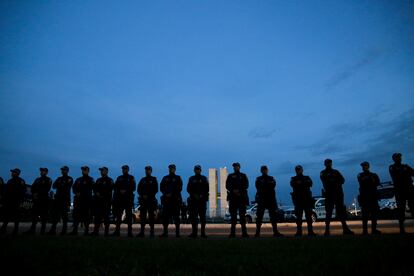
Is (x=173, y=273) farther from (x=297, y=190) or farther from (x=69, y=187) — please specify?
(x=69, y=187)

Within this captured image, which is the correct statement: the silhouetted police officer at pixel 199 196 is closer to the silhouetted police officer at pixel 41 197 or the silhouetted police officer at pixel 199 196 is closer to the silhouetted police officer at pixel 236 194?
the silhouetted police officer at pixel 236 194

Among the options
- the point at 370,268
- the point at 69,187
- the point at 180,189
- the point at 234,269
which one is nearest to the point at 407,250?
the point at 370,268

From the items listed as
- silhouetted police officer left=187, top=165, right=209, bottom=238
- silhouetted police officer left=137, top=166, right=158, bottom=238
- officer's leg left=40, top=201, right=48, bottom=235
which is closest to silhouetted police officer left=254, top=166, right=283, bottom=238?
silhouetted police officer left=187, top=165, right=209, bottom=238

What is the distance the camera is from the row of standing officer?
8.98 meters

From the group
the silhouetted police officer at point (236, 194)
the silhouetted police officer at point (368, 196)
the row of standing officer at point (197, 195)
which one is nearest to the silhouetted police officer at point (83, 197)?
the row of standing officer at point (197, 195)

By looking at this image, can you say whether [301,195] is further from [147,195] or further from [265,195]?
[147,195]

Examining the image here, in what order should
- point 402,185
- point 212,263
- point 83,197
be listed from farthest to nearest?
point 83,197 < point 402,185 < point 212,263

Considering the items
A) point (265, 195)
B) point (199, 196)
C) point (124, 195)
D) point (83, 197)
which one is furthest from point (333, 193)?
point (83, 197)

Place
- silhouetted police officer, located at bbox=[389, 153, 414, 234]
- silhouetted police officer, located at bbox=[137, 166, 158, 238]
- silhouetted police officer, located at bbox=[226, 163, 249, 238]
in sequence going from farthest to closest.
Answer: silhouetted police officer, located at bbox=[137, 166, 158, 238]
silhouetted police officer, located at bbox=[226, 163, 249, 238]
silhouetted police officer, located at bbox=[389, 153, 414, 234]

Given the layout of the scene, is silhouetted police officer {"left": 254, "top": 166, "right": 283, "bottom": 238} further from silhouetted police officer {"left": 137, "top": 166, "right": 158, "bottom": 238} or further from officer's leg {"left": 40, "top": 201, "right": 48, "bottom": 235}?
officer's leg {"left": 40, "top": 201, "right": 48, "bottom": 235}

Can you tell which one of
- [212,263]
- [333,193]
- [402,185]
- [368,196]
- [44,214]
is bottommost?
[212,263]

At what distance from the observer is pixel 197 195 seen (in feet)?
31.7

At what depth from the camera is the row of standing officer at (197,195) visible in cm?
898

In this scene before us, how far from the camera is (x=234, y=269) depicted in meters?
3.27
